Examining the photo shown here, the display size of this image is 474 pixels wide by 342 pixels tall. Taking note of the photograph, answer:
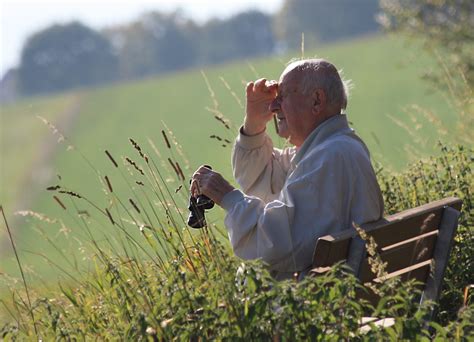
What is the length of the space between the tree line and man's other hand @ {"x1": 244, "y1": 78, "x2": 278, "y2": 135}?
106 m

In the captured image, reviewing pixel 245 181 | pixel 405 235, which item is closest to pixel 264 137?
pixel 245 181

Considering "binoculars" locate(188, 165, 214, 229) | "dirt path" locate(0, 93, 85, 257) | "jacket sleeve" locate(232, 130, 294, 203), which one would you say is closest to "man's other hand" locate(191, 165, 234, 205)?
"binoculars" locate(188, 165, 214, 229)

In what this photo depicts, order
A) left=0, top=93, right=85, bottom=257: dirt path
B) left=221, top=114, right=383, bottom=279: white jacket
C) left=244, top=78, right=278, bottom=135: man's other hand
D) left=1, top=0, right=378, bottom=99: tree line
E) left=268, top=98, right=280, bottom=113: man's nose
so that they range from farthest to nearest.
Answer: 1. left=1, top=0, right=378, bottom=99: tree line
2. left=0, top=93, right=85, bottom=257: dirt path
3. left=244, top=78, right=278, bottom=135: man's other hand
4. left=268, top=98, right=280, bottom=113: man's nose
5. left=221, top=114, right=383, bottom=279: white jacket

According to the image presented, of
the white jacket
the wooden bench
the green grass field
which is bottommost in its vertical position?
the wooden bench

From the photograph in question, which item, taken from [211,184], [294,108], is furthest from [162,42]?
[211,184]

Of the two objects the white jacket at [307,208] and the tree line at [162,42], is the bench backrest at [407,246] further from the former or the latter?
the tree line at [162,42]

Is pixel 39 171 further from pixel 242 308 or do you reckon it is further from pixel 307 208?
pixel 242 308

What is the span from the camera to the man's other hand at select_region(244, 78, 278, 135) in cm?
487

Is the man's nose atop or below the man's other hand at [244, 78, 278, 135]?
below

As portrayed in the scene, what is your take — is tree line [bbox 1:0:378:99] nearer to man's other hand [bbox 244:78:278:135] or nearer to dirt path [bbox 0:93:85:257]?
dirt path [bbox 0:93:85:257]

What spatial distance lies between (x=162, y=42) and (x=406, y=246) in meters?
124

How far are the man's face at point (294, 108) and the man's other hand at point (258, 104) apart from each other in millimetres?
309

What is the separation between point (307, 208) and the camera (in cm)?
414

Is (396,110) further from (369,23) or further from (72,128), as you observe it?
(369,23)
